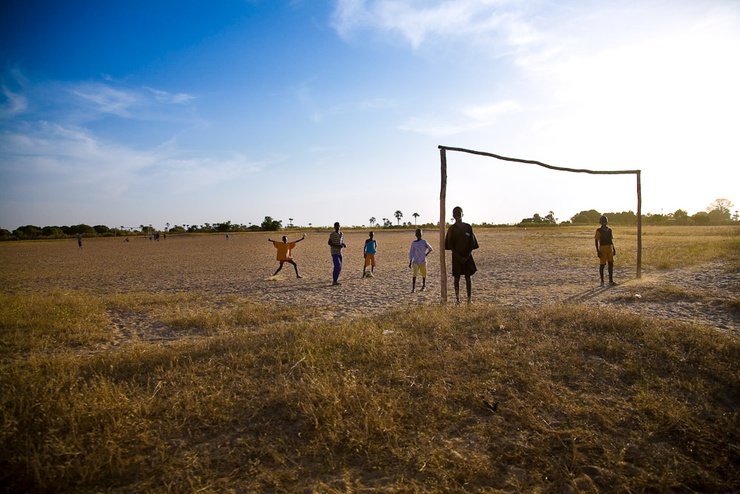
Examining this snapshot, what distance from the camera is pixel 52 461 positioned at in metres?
2.71

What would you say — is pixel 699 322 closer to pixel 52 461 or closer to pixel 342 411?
pixel 342 411

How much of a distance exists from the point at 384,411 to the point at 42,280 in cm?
2038

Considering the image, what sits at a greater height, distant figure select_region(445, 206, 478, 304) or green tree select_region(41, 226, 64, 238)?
green tree select_region(41, 226, 64, 238)

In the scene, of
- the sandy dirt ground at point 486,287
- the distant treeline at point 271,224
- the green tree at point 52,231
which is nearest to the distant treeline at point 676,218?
the distant treeline at point 271,224

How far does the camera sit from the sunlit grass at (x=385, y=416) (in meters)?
2.63

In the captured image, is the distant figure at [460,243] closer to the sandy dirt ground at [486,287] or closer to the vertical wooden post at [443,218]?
the vertical wooden post at [443,218]

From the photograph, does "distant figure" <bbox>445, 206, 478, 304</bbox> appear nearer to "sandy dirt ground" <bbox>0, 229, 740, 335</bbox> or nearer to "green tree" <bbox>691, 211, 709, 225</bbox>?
"sandy dirt ground" <bbox>0, 229, 740, 335</bbox>

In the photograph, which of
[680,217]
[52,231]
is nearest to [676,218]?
[680,217]

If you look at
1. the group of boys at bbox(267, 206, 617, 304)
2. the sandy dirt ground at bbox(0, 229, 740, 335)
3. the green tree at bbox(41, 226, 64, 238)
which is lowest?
the sandy dirt ground at bbox(0, 229, 740, 335)

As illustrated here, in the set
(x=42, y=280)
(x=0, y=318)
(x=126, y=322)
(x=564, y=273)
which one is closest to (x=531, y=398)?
(x=126, y=322)

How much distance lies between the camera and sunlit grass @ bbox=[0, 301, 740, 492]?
104 inches

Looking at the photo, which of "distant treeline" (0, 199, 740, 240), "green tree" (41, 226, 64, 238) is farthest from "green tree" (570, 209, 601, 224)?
"green tree" (41, 226, 64, 238)

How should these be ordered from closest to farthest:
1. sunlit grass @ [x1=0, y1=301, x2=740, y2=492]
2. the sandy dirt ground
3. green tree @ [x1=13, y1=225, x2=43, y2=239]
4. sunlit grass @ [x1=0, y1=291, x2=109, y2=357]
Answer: sunlit grass @ [x1=0, y1=301, x2=740, y2=492], sunlit grass @ [x1=0, y1=291, x2=109, y2=357], the sandy dirt ground, green tree @ [x1=13, y1=225, x2=43, y2=239]

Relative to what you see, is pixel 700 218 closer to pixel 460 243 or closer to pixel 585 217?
pixel 585 217
